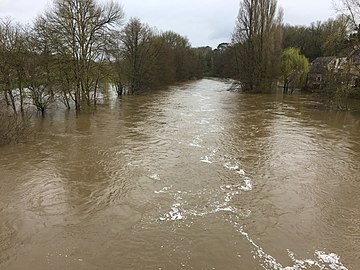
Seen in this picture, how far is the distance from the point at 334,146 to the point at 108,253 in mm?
11810

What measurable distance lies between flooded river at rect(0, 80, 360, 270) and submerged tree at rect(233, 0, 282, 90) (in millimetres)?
21656

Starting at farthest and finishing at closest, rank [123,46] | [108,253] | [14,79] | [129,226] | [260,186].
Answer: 1. [123,46]
2. [14,79]
3. [260,186]
4. [129,226]
5. [108,253]

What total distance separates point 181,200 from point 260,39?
32.3 m

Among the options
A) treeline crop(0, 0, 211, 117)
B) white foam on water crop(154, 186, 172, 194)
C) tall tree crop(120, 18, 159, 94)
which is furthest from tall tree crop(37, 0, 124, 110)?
white foam on water crop(154, 186, 172, 194)

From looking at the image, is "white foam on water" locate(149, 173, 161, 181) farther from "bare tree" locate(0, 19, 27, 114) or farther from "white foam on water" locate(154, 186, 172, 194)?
"bare tree" locate(0, 19, 27, 114)

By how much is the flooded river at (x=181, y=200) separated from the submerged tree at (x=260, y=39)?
21656 millimetres

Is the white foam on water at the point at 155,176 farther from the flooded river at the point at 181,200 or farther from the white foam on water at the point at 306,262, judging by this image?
the white foam on water at the point at 306,262

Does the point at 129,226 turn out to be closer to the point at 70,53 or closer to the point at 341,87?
the point at 70,53

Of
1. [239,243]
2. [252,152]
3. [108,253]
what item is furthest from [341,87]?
[108,253]

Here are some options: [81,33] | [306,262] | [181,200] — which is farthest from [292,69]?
[306,262]

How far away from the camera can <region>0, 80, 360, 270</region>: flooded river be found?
6.80m

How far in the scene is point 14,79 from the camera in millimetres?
20016

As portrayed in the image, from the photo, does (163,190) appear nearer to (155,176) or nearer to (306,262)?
(155,176)

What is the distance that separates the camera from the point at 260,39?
3753cm
